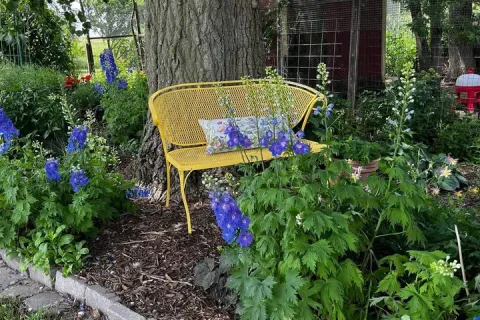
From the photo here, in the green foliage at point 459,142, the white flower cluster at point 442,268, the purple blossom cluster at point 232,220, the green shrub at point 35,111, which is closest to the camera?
the white flower cluster at point 442,268

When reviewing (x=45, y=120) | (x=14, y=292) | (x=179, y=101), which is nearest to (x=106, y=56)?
(x=45, y=120)

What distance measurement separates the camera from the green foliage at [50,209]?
3.02 metres

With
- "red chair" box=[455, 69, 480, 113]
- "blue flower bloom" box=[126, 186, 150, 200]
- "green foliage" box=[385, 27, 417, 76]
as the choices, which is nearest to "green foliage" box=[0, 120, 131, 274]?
"blue flower bloom" box=[126, 186, 150, 200]

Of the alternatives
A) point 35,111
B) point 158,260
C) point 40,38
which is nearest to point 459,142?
point 158,260

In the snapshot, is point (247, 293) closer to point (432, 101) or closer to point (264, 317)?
point (264, 317)

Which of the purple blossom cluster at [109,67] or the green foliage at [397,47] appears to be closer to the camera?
the purple blossom cluster at [109,67]

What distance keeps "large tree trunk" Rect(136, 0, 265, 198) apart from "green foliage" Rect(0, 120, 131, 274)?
819 millimetres

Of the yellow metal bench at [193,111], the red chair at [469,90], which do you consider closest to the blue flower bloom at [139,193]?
the yellow metal bench at [193,111]

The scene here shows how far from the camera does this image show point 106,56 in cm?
550

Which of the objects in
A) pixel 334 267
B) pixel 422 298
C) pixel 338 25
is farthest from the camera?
pixel 338 25

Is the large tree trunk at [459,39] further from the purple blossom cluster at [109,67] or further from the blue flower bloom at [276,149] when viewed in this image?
the blue flower bloom at [276,149]

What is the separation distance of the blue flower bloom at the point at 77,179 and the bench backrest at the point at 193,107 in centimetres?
85

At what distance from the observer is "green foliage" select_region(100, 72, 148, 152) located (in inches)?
207

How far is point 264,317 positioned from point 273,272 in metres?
0.18
